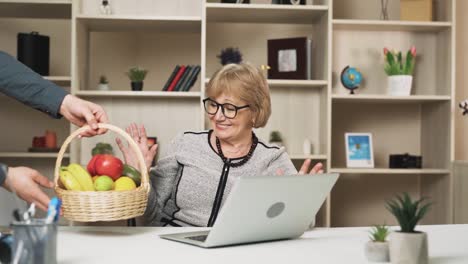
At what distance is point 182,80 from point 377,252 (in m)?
Answer: 2.63

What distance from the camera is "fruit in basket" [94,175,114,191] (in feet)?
5.54

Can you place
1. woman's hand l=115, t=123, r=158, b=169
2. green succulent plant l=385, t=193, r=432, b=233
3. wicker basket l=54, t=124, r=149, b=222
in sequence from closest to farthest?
green succulent plant l=385, t=193, r=432, b=233 < wicker basket l=54, t=124, r=149, b=222 < woman's hand l=115, t=123, r=158, b=169

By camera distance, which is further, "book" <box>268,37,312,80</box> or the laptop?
"book" <box>268,37,312,80</box>

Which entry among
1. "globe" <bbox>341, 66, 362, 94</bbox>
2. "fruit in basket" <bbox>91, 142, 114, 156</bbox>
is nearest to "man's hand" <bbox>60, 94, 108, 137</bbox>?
"fruit in basket" <bbox>91, 142, 114, 156</bbox>

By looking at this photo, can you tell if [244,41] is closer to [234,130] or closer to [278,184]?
[234,130]

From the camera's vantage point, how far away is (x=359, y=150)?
4035 millimetres

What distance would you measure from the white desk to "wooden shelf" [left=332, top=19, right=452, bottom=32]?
7.33 ft

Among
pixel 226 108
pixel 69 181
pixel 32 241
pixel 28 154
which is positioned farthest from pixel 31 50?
pixel 32 241

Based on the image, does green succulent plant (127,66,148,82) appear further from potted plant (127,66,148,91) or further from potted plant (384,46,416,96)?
potted plant (384,46,416,96)

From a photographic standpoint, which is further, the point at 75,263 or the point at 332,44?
the point at 332,44

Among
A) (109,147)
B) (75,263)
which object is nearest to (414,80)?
(109,147)

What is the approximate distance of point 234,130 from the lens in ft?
8.32

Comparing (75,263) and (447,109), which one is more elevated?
(447,109)

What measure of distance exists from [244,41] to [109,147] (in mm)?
1177
